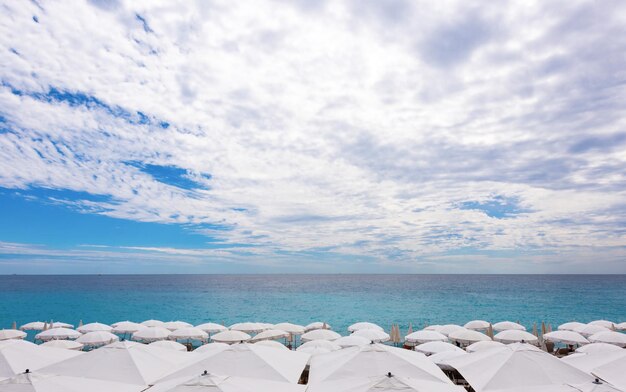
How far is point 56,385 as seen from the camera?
748 centimetres

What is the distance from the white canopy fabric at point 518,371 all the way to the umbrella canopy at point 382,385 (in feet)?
3.97

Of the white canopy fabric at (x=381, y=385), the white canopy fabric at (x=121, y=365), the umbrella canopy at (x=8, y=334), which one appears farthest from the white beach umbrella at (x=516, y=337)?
the umbrella canopy at (x=8, y=334)

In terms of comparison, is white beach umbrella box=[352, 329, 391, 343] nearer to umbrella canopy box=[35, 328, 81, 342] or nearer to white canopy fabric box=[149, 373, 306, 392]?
white canopy fabric box=[149, 373, 306, 392]

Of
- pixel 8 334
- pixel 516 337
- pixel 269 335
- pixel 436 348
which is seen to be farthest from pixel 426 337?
pixel 8 334

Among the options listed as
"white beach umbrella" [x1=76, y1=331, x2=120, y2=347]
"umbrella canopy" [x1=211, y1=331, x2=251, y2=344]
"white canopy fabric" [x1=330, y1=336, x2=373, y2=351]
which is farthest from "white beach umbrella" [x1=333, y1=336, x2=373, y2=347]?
"white beach umbrella" [x1=76, y1=331, x2=120, y2=347]

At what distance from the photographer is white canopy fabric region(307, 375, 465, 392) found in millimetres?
6660

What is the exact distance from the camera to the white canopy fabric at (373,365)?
8297 millimetres

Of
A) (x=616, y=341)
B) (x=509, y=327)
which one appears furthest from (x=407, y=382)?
(x=509, y=327)

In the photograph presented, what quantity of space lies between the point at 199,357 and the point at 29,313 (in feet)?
179

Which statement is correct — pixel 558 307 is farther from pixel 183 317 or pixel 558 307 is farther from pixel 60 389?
pixel 60 389

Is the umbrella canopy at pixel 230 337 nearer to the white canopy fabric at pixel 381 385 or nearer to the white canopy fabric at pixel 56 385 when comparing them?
the white canopy fabric at pixel 56 385

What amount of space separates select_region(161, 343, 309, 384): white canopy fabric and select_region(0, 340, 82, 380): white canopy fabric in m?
3.76

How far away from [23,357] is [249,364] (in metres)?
5.95

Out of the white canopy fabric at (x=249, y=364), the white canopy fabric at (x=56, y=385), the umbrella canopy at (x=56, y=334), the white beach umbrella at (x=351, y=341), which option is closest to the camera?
the white canopy fabric at (x=56, y=385)
